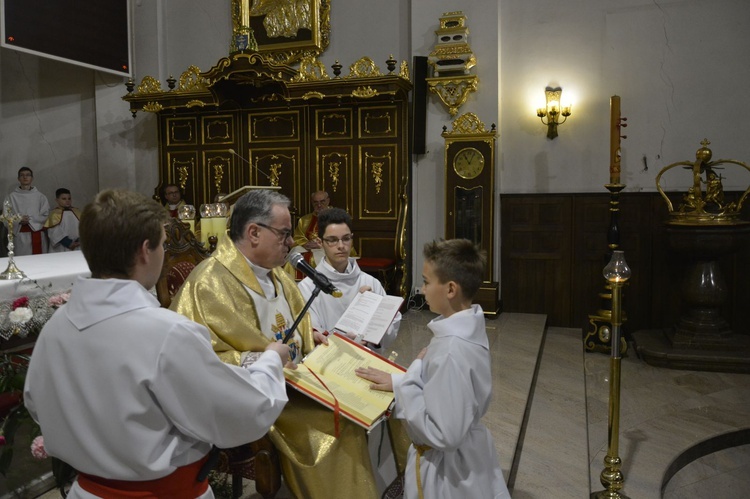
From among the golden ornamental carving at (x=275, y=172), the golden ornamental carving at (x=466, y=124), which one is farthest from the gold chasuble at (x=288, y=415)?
Answer: the golden ornamental carving at (x=275, y=172)

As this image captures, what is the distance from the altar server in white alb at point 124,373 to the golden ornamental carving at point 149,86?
7484 mm

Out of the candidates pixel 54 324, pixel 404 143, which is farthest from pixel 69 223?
pixel 54 324

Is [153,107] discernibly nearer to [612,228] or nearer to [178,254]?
[178,254]

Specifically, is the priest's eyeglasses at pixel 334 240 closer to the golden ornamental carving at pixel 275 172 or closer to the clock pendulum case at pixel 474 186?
the clock pendulum case at pixel 474 186

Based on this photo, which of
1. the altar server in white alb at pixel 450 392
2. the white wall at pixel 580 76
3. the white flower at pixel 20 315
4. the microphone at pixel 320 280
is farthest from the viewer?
the white wall at pixel 580 76

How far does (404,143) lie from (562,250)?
2.33 meters

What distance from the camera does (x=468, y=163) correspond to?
6.93m

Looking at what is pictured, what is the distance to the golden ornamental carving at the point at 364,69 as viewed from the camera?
23.7ft

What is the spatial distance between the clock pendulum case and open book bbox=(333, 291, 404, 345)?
4.12 metres

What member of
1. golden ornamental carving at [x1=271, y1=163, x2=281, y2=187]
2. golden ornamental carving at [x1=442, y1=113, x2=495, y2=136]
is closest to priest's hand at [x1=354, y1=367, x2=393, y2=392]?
golden ornamental carving at [x1=442, y1=113, x2=495, y2=136]

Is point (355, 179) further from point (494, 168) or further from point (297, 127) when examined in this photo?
point (494, 168)

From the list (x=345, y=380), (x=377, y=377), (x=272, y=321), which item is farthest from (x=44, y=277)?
(x=377, y=377)

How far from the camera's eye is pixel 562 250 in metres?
7.12

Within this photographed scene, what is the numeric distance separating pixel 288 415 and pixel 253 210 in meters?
0.87
